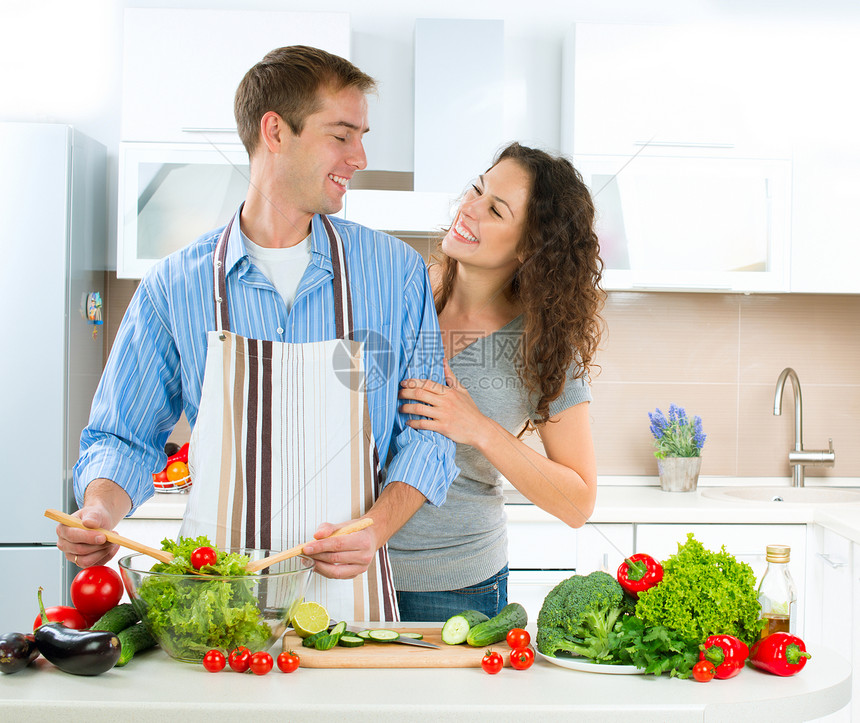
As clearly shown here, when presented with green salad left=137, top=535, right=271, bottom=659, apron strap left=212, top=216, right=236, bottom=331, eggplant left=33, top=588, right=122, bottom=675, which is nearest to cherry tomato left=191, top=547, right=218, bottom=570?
green salad left=137, top=535, right=271, bottom=659

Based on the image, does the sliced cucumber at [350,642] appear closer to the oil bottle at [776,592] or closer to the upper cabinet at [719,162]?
the oil bottle at [776,592]

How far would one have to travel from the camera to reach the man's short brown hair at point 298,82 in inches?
52.6

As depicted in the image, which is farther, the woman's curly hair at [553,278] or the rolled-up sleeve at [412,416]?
the woman's curly hair at [553,278]

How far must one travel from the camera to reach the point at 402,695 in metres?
0.85

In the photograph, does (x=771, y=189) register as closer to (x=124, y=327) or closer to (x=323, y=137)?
(x=323, y=137)

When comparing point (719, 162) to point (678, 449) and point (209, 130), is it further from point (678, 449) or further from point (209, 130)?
point (209, 130)

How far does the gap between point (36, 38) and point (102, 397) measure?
7.08 ft

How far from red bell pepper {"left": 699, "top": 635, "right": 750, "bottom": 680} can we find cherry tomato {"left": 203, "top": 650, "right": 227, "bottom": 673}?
54 centimetres

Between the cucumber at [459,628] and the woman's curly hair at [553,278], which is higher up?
the woman's curly hair at [553,278]

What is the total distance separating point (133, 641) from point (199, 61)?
6.51 feet

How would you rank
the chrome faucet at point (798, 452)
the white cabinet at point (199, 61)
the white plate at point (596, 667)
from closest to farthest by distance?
the white plate at point (596, 667)
the white cabinet at point (199, 61)
the chrome faucet at point (798, 452)

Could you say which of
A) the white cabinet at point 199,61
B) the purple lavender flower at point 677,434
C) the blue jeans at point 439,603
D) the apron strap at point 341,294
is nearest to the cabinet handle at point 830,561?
the purple lavender flower at point 677,434

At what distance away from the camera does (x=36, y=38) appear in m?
2.83

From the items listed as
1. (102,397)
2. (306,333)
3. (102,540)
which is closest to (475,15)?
(306,333)
